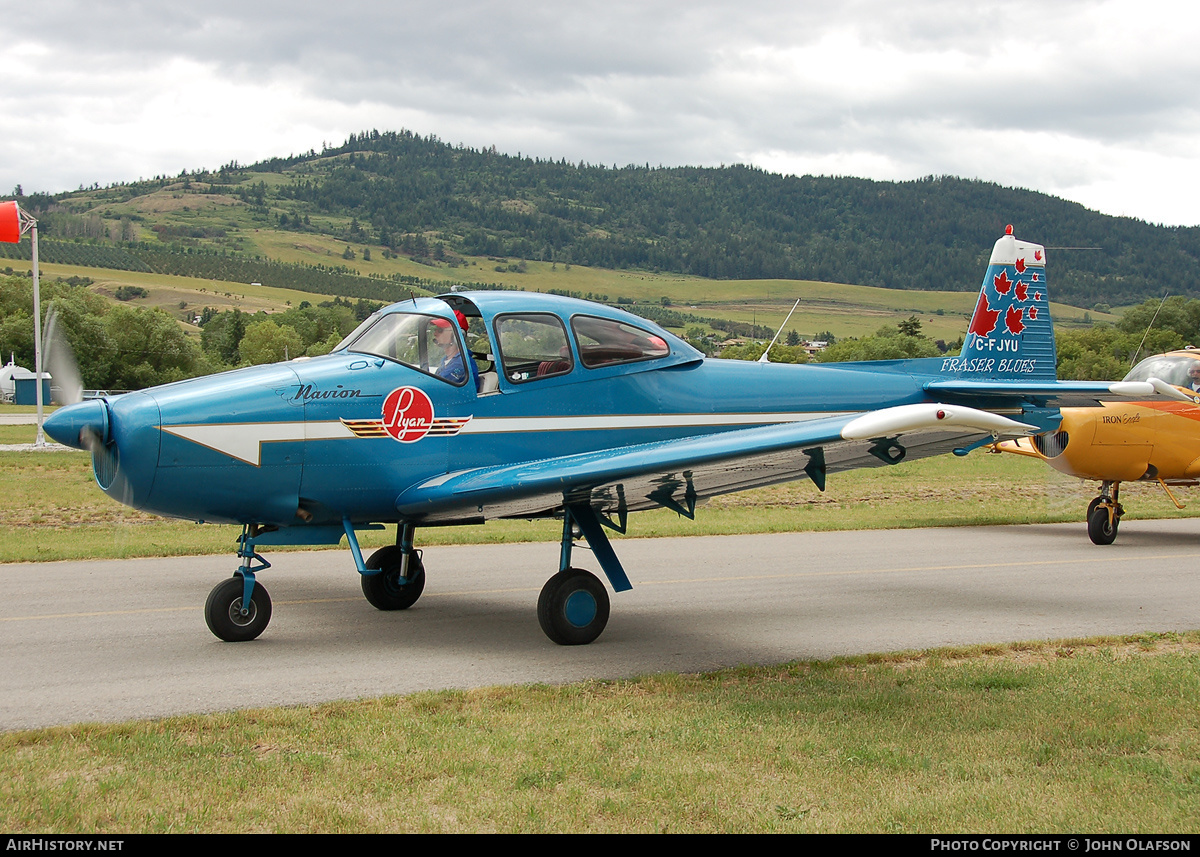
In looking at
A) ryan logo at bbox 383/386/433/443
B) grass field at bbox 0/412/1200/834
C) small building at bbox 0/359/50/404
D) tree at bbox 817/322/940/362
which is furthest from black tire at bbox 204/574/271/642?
small building at bbox 0/359/50/404

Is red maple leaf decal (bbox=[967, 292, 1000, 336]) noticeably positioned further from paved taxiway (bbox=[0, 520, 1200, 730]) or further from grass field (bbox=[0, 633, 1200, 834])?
grass field (bbox=[0, 633, 1200, 834])

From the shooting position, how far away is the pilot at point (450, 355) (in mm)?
7590

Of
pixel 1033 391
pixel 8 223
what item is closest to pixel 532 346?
pixel 1033 391

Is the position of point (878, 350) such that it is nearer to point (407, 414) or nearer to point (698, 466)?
point (407, 414)

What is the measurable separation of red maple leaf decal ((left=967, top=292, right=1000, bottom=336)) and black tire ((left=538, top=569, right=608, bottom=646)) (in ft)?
21.3

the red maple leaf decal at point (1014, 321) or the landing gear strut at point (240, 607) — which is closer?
the landing gear strut at point (240, 607)

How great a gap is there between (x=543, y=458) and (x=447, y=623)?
1669 mm

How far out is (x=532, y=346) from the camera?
7891mm

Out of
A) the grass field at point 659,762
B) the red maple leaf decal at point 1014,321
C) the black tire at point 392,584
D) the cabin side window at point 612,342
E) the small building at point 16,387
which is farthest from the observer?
the small building at point 16,387

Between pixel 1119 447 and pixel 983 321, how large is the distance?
3.23 meters

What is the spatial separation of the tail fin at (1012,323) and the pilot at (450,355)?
5997 mm

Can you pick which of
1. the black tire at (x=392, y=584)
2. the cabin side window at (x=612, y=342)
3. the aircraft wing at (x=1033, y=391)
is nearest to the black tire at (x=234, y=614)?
the black tire at (x=392, y=584)

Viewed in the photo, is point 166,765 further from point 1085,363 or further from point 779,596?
point 1085,363

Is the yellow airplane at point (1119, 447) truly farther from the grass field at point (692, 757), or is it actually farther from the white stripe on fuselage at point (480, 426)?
the grass field at point (692, 757)
